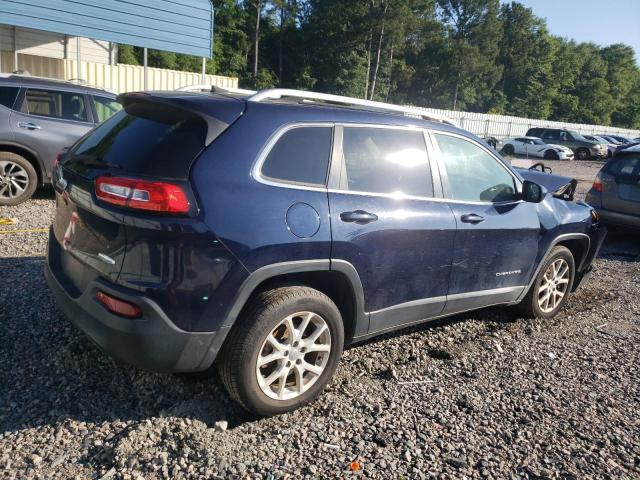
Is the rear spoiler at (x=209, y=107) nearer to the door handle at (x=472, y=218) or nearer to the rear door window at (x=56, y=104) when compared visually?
the door handle at (x=472, y=218)

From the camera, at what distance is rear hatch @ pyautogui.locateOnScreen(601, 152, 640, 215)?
7578 mm

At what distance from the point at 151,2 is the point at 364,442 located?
14534 mm

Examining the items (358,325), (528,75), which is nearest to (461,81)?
(528,75)

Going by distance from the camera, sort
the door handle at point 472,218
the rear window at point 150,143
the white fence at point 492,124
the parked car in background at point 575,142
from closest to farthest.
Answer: the rear window at point 150,143
the door handle at point 472,218
the parked car in background at point 575,142
the white fence at point 492,124

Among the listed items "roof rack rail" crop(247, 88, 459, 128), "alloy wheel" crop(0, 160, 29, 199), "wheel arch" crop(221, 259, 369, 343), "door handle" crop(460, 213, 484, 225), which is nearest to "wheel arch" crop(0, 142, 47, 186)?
"alloy wheel" crop(0, 160, 29, 199)

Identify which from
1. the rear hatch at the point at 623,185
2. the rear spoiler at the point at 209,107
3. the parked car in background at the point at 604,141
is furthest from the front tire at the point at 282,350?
the parked car in background at the point at 604,141

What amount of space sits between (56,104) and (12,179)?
1281 millimetres

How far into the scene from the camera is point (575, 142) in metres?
31.7

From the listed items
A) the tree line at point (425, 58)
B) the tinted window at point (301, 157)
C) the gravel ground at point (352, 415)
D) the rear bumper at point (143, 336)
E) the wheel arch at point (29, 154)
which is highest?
the tree line at point (425, 58)

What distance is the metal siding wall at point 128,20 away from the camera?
42.2ft

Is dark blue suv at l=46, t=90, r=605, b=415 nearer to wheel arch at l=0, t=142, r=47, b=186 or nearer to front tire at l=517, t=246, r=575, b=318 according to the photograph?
front tire at l=517, t=246, r=575, b=318

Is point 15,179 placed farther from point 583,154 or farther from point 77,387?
point 583,154

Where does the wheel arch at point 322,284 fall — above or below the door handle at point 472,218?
below

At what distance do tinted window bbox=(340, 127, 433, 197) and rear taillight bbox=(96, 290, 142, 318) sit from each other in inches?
53.4
